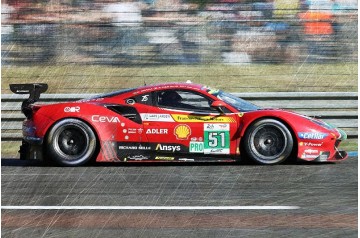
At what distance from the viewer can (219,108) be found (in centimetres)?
1079

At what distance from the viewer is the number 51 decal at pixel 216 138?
35.2 ft

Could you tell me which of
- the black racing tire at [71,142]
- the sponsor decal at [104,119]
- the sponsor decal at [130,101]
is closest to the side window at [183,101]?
the sponsor decal at [130,101]

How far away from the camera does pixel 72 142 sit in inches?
426

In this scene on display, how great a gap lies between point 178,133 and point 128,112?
664 millimetres

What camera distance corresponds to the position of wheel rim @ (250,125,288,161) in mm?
10695

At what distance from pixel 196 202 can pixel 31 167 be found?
10.4 ft

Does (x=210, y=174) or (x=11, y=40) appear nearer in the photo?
(x=210, y=174)

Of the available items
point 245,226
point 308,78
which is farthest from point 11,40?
point 245,226

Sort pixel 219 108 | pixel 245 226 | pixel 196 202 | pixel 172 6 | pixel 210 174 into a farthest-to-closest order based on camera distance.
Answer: pixel 172 6, pixel 219 108, pixel 210 174, pixel 196 202, pixel 245 226

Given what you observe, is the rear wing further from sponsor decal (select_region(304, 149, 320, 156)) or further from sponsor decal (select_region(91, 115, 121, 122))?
sponsor decal (select_region(304, 149, 320, 156))

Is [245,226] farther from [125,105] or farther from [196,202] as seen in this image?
[125,105]

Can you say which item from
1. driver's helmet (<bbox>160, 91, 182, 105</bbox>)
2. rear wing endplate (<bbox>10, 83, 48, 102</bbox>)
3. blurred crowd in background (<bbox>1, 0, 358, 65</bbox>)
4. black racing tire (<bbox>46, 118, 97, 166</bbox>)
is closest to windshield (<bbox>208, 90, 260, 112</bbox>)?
driver's helmet (<bbox>160, 91, 182, 105</bbox>)

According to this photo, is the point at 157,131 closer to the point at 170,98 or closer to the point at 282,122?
the point at 170,98

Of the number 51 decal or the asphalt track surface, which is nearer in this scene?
the asphalt track surface
